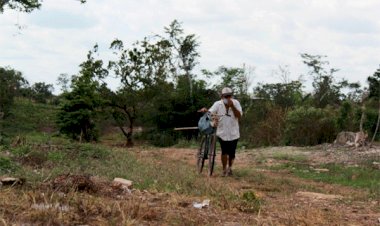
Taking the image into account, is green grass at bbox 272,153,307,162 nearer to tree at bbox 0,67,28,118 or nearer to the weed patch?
the weed patch

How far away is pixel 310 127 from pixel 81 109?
10.1 meters

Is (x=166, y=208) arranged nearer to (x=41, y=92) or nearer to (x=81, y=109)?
(x=81, y=109)

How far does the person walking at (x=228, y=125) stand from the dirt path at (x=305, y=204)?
41 centimetres

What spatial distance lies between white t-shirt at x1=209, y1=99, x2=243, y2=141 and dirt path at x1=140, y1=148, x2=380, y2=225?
74 centimetres

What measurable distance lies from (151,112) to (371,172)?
1773 cm

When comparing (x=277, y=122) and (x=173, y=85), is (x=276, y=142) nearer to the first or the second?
(x=277, y=122)

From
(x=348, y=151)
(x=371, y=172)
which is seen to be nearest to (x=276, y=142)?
(x=348, y=151)

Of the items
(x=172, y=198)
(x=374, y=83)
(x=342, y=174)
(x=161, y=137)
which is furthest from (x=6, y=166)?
(x=374, y=83)

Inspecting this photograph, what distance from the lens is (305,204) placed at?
6.24m

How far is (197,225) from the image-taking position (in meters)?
4.30

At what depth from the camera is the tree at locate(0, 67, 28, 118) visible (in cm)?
3372

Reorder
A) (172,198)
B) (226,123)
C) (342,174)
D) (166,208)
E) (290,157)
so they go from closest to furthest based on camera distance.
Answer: (166,208) → (172,198) → (226,123) → (342,174) → (290,157)

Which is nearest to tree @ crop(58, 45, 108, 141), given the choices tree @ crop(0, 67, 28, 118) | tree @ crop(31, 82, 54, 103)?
tree @ crop(0, 67, 28, 118)

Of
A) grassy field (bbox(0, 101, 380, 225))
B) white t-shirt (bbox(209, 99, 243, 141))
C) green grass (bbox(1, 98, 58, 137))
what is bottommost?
green grass (bbox(1, 98, 58, 137))
